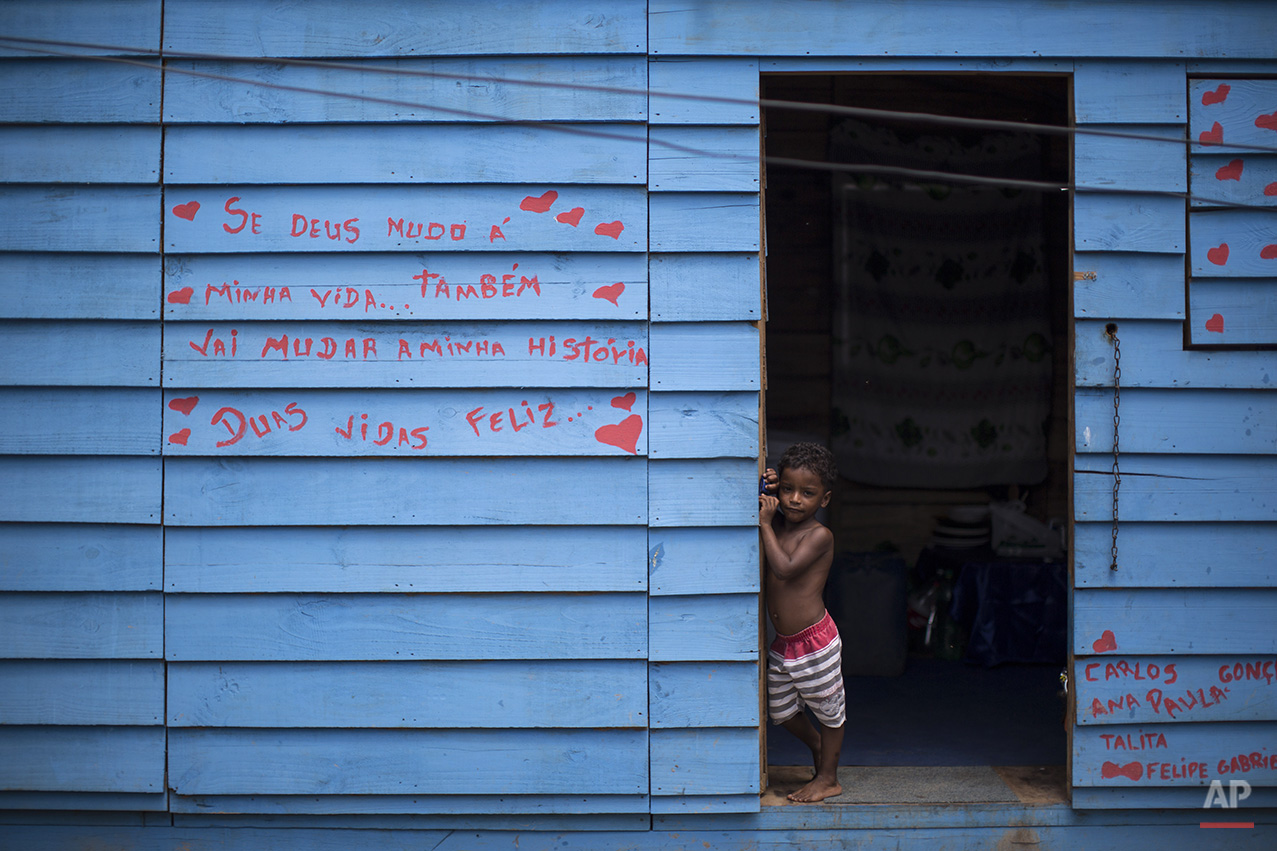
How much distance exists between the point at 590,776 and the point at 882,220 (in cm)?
416

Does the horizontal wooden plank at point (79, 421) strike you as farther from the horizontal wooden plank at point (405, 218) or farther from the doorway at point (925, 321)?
the doorway at point (925, 321)

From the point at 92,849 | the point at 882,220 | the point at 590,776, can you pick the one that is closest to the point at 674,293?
the point at 590,776

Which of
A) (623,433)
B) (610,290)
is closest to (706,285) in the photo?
(610,290)

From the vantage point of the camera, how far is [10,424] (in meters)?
3.13

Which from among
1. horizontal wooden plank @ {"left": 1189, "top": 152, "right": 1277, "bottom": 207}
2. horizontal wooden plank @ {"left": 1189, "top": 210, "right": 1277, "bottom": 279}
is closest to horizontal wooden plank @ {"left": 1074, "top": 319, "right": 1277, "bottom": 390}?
horizontal wooden plank @ {"left": 1189, "top": 210, "right": 1277, "bottom": 279}

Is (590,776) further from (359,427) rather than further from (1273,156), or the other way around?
(1273,156)

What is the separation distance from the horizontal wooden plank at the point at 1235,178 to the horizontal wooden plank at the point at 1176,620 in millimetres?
1373

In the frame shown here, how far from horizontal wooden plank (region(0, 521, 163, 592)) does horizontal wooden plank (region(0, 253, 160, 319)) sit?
75 centimetres

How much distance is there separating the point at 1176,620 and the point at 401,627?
8.94 feet

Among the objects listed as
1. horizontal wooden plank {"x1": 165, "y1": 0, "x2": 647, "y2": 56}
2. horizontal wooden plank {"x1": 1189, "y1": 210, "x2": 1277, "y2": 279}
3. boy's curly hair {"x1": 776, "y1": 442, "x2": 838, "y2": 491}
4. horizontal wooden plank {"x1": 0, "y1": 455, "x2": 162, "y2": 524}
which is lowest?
horizontal wooden plank {"x1": 0, "y1": 455, "x2": 162, "y2": 524}

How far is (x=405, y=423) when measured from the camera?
10.2 feet

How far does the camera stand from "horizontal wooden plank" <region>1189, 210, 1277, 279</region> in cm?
310

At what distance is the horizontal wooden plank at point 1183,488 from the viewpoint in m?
3.10

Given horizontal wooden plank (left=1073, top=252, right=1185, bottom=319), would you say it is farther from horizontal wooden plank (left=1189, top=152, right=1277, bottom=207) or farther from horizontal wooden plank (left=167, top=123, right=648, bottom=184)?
horizontal wooden plank (left=167, top=123, right=648, bottom=184)
